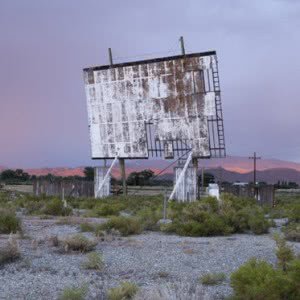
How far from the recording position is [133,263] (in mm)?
11469

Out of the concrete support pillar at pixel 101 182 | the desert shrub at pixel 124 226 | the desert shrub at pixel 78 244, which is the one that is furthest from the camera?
the concrete support pillar at pixel 101 182

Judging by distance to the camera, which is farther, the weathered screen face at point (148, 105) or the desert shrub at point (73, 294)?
the weathered screen face at point (148, 105)

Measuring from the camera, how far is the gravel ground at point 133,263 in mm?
9266

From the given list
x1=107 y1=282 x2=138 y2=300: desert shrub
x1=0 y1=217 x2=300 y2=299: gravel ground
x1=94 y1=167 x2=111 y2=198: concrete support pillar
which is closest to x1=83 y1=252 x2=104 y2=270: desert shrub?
x1=0 y1=217 x2=300 y2=299: gravel ground

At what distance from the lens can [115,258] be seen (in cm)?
1197

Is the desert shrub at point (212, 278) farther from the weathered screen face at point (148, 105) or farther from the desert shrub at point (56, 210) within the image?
the weathered screen face at point (148, 105)

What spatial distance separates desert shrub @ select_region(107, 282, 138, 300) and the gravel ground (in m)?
0.36

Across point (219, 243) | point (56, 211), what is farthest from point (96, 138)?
point (219, 243)

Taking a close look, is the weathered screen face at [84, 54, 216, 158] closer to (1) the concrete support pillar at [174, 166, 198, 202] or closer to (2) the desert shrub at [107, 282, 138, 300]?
(1) the concrete support pillar at [174, 166, 198, 202]

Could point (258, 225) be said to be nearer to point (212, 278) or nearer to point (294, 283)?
point (212, 278)

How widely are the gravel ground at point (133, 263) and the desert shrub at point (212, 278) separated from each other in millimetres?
104

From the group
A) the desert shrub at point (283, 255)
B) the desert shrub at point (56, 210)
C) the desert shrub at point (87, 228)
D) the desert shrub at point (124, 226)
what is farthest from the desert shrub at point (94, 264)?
the desert shrub at point (56, 210)

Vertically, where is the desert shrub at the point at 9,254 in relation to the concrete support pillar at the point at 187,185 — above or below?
above

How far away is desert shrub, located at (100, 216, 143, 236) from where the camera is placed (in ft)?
53.8
